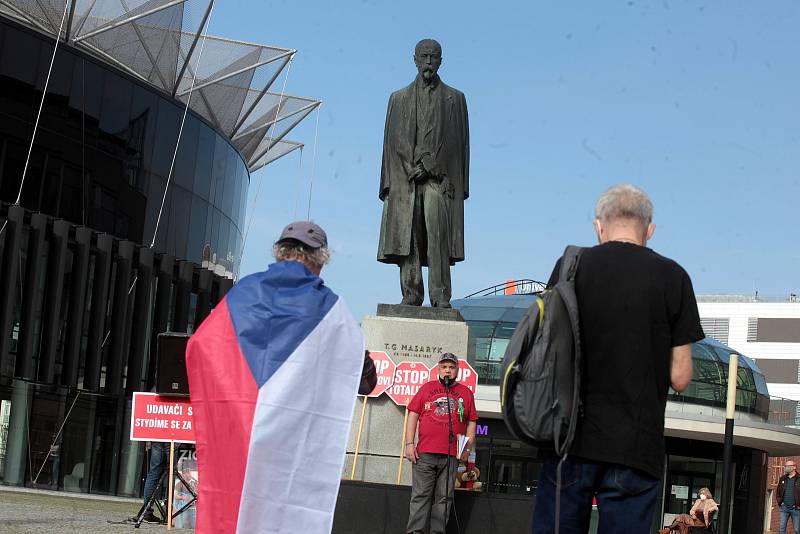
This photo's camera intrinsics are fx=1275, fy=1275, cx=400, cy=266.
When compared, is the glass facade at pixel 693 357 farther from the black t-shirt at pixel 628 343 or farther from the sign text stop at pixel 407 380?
the black t-shirt at pixel 628 343

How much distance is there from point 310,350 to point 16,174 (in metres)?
26.9

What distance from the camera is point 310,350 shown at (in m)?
5.57

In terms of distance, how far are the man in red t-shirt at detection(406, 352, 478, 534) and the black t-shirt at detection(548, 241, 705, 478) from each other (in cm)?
568

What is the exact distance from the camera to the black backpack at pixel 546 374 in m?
4.33

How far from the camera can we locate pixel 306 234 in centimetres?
562

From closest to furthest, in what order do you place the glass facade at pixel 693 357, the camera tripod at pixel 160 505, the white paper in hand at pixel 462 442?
the white paper in hand at pixel 462 442 < the camera tripod at pixel 160 505 < the glass facade at pixel 693 357

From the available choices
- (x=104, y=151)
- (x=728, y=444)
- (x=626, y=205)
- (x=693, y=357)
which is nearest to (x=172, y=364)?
(x=728, y=444)

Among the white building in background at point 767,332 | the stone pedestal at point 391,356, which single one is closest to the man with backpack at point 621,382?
the stone pedestal at point 391,356

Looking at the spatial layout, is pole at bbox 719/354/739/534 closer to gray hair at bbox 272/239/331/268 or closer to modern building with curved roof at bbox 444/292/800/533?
gray hair at bbox 272/239/331/268

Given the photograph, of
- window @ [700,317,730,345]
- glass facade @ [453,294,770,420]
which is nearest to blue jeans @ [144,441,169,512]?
glass facade @ [453,294,770,420]

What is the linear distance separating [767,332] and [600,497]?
102 m

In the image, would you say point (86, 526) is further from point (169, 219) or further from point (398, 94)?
point (169, 219)

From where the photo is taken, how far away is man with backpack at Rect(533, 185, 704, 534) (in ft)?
14.2

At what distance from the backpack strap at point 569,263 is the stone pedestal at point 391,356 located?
6803 millimetres
